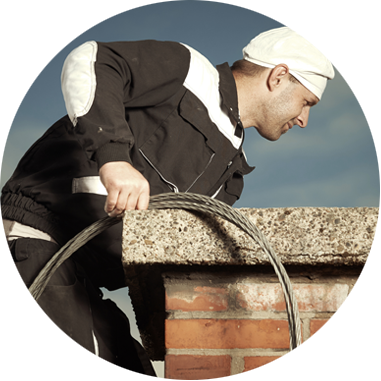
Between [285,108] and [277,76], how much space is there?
15 cm

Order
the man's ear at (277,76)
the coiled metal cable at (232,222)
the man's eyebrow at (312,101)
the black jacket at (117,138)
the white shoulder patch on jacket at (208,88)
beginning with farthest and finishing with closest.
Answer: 1. the man's eyebrow at (312,101)
2. the man's ear at (277,76)
3. the white shoulder patch on jacket at (208,88)
4. the black jacket at (117,138)
5. the coiled metal cable at (232,222)

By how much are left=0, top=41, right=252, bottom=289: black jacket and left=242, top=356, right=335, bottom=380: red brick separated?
0.50 metres

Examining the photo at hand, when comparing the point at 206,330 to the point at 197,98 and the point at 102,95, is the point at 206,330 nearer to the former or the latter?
the point at 102,95

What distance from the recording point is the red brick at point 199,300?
3.27 ft

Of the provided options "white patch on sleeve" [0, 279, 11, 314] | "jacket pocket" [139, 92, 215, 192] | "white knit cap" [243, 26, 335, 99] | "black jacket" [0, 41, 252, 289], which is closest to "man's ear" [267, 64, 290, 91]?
"white knit cap" [243, 26, 335, 99]

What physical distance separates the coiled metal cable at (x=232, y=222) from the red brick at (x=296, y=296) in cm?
9

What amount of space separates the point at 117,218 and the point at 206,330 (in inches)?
13.5

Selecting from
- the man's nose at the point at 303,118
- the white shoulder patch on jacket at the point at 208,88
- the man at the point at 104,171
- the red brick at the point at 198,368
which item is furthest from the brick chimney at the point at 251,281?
the man's nose at the point at 303,118

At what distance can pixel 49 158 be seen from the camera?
1.33 meters

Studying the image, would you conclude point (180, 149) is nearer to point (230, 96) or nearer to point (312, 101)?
point (230, 96)

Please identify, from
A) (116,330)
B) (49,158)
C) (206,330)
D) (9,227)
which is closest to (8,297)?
(9,227)

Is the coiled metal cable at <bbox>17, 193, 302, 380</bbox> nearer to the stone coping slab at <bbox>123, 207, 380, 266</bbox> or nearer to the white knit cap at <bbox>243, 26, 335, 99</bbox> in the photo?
the stone coping slab at <bbox>123, 207, 380, 266</bbox>

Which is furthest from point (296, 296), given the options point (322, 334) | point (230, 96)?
point (230, 96)

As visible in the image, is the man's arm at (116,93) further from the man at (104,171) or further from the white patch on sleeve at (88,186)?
the white patch on sleeve at (88,186)
